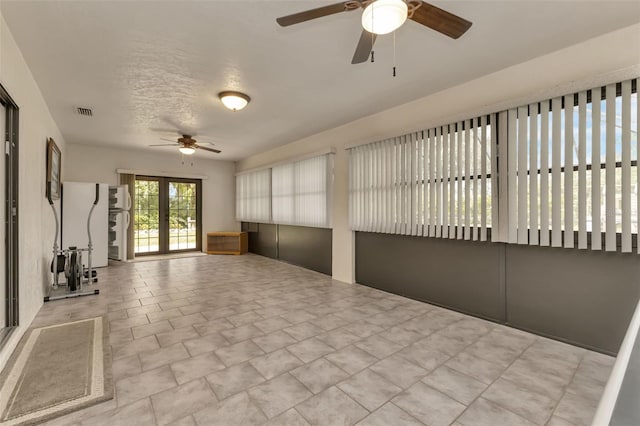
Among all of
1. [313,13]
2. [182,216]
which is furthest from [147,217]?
[313,13]

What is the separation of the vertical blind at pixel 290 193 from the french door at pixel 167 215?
1300 millimetres

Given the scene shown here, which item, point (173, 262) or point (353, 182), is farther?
point (173, 262)

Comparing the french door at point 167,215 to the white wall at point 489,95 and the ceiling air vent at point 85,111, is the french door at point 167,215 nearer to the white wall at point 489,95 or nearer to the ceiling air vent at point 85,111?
the ceiling air vent at point 85,111

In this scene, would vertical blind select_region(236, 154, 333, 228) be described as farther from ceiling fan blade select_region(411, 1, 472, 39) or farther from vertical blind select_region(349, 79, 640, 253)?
ceiling fan blade select_region(411, 1, 472, 39)

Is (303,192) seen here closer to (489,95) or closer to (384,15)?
(489,95)

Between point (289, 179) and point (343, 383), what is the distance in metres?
4.91

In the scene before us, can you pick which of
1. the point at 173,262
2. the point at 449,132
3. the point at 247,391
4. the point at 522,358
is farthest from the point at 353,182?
the point at 173,262

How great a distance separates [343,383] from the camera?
6.95ft

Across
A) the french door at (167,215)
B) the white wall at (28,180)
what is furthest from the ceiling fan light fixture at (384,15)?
the french door at (167,215)

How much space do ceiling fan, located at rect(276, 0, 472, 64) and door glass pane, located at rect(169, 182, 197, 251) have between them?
741 cm

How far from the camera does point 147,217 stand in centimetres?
771

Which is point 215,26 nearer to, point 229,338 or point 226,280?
point 229,338

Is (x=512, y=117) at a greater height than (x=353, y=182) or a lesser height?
greater

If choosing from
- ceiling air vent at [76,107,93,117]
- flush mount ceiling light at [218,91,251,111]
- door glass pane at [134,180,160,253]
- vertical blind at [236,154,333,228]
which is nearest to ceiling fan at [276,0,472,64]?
flush mount ceiling light at [218,91,251,111]
